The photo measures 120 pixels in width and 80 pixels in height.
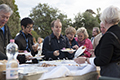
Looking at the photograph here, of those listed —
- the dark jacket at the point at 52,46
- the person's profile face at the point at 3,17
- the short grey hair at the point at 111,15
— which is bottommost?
the dark jacket at the point at 52,46

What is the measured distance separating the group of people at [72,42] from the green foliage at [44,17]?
31.2 metres

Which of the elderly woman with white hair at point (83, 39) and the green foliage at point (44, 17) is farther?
the green foliage at point (44, 17)

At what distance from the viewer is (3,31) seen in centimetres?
308

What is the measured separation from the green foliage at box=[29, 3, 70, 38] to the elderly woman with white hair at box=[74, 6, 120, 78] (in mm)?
33033

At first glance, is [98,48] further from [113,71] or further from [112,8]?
[112,8]

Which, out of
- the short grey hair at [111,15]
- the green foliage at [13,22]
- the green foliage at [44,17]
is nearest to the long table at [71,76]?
the short grey hair at [111,15]

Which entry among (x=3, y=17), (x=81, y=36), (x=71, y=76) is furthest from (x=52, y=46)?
(x=71, y=76)

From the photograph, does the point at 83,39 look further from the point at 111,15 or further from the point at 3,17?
the point at 111,15

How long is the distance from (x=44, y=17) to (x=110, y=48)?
36.2m

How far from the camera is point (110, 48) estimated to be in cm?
178

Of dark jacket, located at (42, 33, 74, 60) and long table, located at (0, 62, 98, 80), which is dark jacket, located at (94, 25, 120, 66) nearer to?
long table, located at (0, 62, 98, 80)

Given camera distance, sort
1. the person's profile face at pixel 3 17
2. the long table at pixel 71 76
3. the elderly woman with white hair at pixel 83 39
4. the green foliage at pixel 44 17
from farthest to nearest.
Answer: the green foliage at pixel 44 17 → the elderly woman with white hair at pixel 83 39 → the person's profile face at pixel 3 17 → the long table at pixel 71 76

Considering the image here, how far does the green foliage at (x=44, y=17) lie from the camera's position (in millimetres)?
35625

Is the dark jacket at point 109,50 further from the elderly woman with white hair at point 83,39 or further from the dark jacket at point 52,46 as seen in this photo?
the elderly woman with white hair at point 83,39
